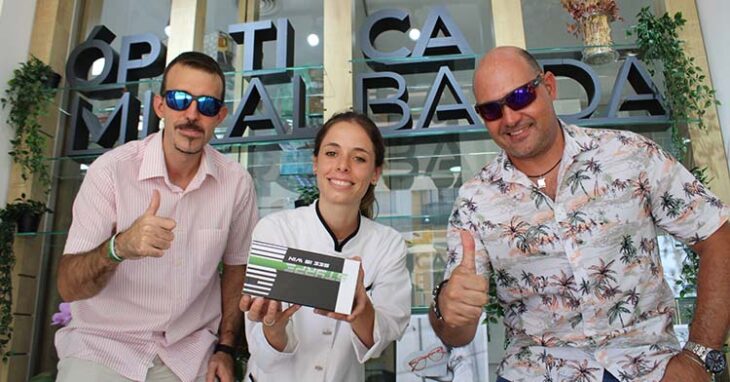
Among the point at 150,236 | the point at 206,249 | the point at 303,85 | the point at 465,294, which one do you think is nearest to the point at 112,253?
the point at 150,236

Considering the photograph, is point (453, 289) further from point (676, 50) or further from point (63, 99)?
point (63, 99)

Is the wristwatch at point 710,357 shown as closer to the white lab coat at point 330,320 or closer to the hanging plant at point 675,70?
the white lab coat at point 330,320

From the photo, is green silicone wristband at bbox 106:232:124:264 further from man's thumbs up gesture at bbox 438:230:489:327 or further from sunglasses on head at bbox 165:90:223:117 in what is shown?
man's thumbs up gesture at bbox 438:230:489:327

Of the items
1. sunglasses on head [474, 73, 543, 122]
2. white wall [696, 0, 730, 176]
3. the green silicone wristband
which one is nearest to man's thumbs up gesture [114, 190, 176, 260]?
the green silicone wristband

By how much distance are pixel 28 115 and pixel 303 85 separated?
5.66 feet

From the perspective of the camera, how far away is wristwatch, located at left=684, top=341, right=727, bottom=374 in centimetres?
135

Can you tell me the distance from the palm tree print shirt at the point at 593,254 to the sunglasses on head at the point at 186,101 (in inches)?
40.1

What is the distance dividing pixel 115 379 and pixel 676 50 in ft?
9.99

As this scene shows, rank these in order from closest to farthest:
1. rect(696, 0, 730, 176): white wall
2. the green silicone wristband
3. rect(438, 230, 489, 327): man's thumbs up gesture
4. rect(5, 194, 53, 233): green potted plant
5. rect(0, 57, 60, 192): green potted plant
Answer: rect(438, 230, 489, 327): man's thumbs up gesture → the green silicone wristband → rect(696, 0, 730, 176): white wall → rect(5, 194, 53, 233): green potted plant → rect(0, 57, 60, 192): green potted plant

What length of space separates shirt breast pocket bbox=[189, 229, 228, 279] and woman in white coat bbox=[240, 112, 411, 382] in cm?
29

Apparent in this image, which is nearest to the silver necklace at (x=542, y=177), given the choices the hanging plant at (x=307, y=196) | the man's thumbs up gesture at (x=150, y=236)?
the man's thumbs up gesture at (x=150, y=236)

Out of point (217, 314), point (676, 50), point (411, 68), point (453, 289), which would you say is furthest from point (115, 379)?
point (676, 50)

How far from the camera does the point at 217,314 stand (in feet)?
6.32

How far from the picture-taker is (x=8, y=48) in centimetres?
Answer: 308
